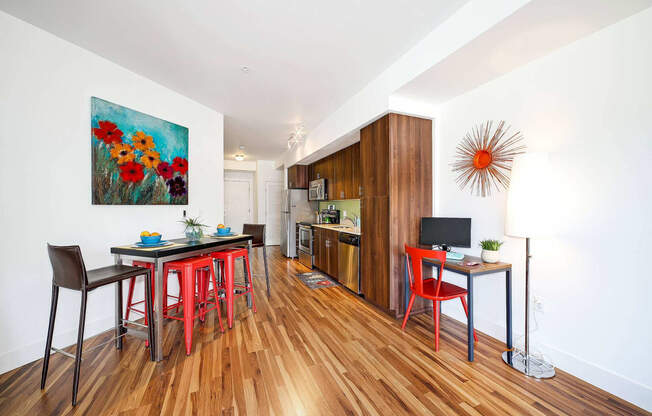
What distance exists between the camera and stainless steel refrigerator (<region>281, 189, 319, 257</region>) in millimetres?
5977

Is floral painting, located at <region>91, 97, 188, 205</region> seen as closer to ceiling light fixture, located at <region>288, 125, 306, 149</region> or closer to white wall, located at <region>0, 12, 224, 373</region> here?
white wall, located at <region>0, 12, 224, 373</region>

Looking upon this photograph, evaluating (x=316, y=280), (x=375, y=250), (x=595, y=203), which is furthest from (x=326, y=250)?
(x=595, y=203)

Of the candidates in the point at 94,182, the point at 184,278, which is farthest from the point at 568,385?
the point at 94,182

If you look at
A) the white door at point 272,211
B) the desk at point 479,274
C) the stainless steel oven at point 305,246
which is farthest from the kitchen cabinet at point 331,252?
the white door at point 272,211

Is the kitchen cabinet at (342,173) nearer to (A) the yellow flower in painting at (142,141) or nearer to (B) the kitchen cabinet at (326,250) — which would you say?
(B) the kitchen cabinet at (326,250)

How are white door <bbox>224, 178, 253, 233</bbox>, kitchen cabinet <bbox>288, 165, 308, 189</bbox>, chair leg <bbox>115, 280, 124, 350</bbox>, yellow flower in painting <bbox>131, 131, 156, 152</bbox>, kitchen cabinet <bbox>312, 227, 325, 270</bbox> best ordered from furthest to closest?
white door <bbox>224, 178, 253, 233</bbox> < kitchen cabinet <bbox>288, 165, 308, 189</bbox> < kitchen cabinet <bbox>312, 227, 325, 270</bbox> < yellow flower in painting <bbox>131, 131, 156, 152</bbox> < chair leg <bbox>115, 280, 124, 350</bbox>

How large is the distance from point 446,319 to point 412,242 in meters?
0.92

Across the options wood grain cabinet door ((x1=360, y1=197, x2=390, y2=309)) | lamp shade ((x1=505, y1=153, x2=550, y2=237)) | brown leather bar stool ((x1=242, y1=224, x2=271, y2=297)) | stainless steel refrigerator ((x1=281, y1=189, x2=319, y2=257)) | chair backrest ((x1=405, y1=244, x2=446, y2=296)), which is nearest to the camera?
lamp shade ((x1=505, y1=153, x2=550, y2=237))

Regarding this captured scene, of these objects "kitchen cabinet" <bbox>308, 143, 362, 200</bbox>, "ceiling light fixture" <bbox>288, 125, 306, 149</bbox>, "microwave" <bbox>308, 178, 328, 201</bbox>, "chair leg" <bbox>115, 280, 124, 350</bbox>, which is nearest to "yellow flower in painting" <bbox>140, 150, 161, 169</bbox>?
"chair leg" <bbox>115, 280, 124, 350</bbox>

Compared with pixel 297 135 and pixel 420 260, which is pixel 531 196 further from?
pixel 297 135

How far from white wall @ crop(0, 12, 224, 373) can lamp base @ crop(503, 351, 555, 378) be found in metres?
3.68

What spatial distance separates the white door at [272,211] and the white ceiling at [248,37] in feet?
14.7

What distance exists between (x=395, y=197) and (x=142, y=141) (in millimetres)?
2877

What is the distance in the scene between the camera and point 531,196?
73.4 inches
